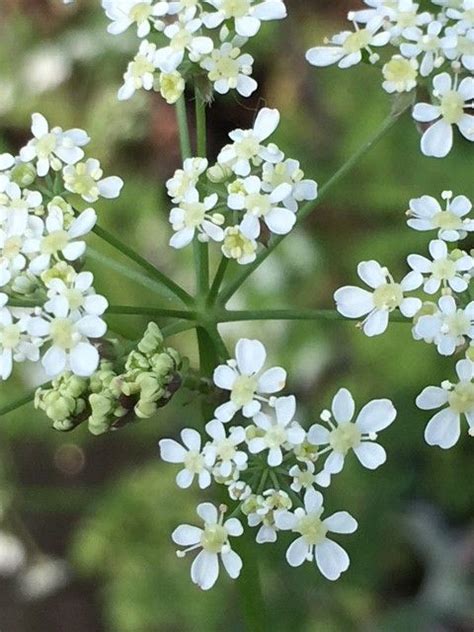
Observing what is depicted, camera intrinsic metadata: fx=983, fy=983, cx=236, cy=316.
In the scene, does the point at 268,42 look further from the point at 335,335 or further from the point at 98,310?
the point at 98,310

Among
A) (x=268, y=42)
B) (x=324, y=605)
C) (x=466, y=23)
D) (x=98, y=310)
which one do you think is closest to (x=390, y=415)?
(x=98, y=310)

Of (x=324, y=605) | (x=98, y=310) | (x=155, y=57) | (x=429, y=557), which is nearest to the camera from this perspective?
(x=98, y=310)

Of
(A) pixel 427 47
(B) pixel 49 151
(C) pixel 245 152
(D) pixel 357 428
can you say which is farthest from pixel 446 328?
(B) pixel 49 151

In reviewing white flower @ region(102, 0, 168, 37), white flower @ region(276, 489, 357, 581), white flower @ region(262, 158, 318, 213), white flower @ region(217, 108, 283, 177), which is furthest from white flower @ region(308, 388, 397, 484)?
white flower @ region(102, 0, 168, 37)

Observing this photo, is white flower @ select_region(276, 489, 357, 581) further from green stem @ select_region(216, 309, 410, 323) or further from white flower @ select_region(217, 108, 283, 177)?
white flower @ select_region(217, 108, 283, 177)

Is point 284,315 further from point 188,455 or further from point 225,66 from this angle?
point 225,66

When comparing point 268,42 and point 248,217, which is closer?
point 248,217
